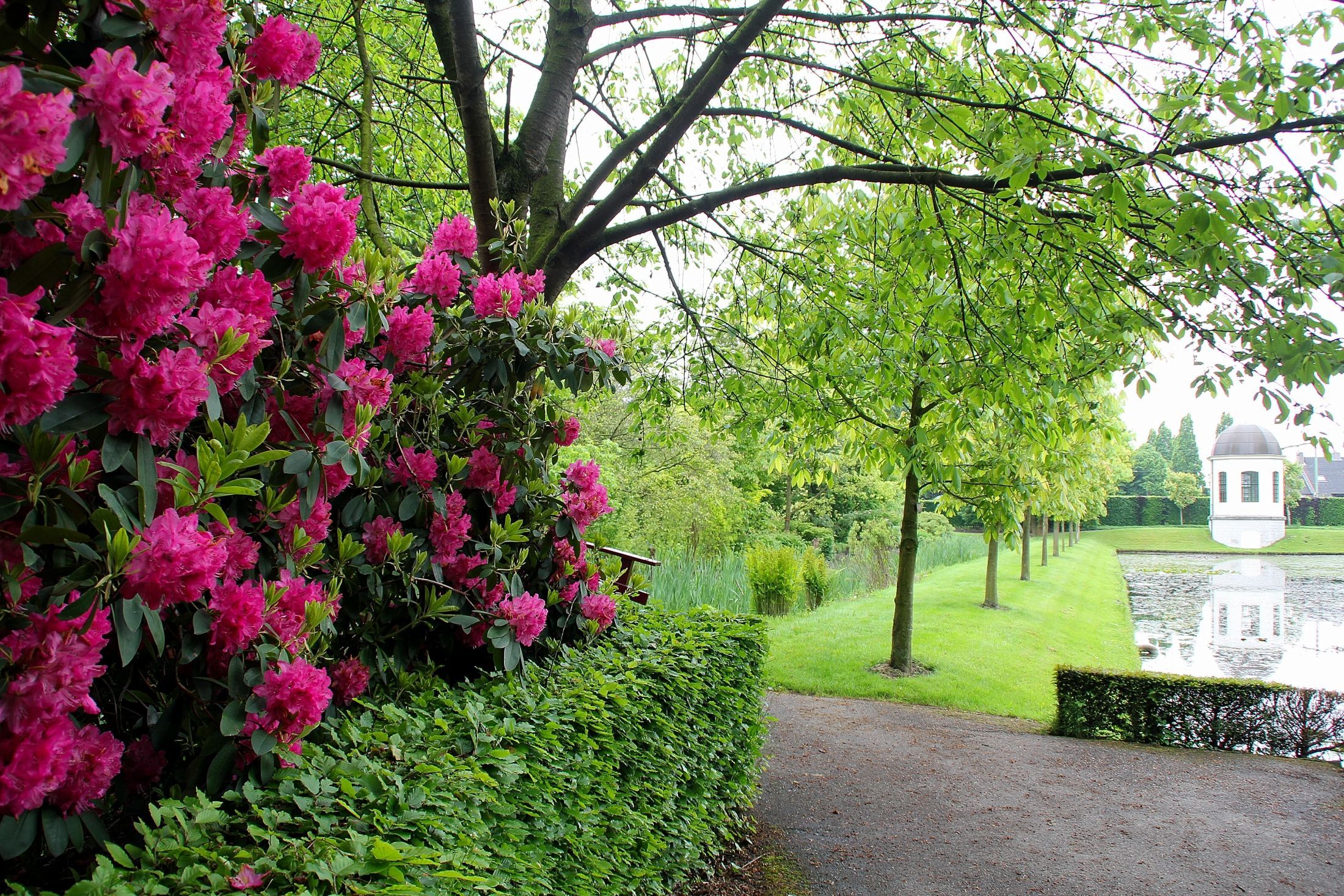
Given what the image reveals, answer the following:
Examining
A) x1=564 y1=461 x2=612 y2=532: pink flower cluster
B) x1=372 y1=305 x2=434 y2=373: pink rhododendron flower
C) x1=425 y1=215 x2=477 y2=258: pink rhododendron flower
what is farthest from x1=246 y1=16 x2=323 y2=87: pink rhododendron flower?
x1=564 y1=461 x2=612 y2=532: pink flower cluster

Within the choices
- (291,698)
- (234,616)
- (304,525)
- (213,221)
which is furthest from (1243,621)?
(213,221)

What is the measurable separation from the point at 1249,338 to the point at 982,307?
5.32ft

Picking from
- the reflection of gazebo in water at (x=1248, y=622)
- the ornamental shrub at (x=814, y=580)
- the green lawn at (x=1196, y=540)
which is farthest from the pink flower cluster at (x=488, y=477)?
the green lawn at (x=1196, y=540)

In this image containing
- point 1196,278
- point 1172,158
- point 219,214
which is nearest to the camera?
point 219,214

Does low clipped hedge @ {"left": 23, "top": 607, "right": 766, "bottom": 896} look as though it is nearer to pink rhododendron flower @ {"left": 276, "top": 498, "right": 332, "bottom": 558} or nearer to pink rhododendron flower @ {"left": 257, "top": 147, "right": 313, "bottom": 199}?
pink rhododendron flower @ {"left": 276, "top": 498, "right": 332, "bottom": 558}

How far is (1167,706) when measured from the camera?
771 centimetres

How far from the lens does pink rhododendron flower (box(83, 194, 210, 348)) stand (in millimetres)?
1368

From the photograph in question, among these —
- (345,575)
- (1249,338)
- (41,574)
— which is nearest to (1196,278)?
(1249,338)

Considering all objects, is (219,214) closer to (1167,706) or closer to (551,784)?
(551,784)

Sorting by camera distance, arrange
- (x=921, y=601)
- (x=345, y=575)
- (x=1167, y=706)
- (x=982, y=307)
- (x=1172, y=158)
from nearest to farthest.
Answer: (x=345, y=575) → (x=1172, y=158) → (x=982, y=307) → (x=1167, y=706) → (x=921, y=601)

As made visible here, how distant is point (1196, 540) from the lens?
155 feet

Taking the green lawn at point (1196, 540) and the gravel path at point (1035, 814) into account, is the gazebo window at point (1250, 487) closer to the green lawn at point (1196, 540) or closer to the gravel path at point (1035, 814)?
the green lawn at point (1196, 540)

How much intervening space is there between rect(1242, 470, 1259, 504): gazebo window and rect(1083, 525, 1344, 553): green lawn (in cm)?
288

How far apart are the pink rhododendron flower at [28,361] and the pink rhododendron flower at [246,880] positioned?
827 millimetres
